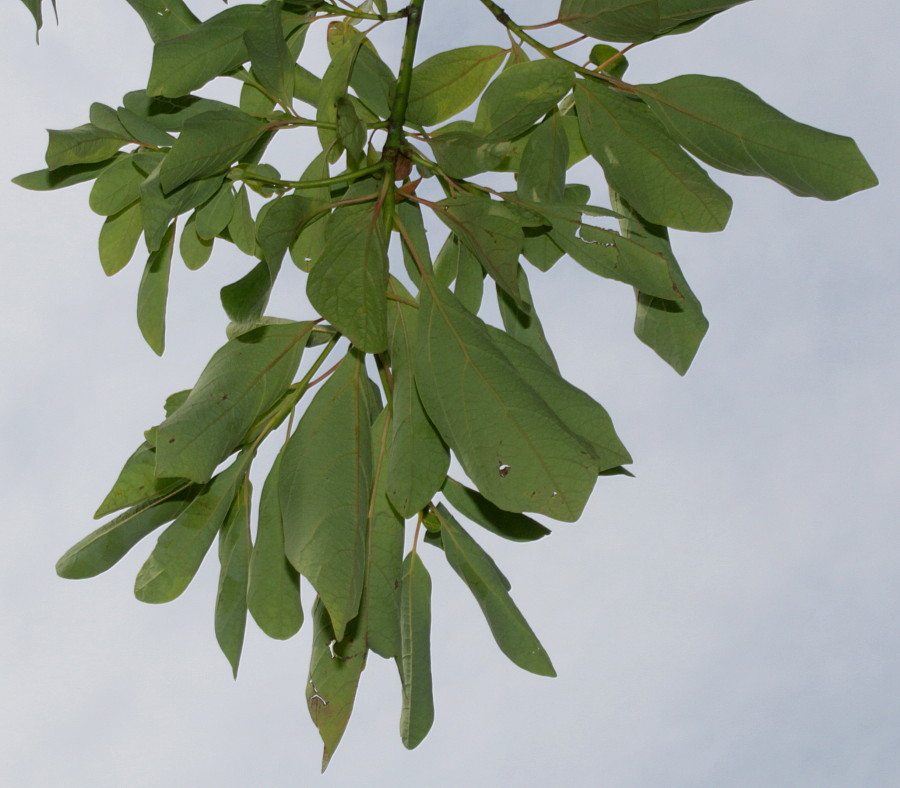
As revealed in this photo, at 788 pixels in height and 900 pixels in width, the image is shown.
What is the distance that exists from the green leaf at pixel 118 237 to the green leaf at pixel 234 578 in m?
0.33

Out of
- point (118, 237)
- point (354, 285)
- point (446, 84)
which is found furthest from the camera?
point (118, 237)

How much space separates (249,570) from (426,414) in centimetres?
27

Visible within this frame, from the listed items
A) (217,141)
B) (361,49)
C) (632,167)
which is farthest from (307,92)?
→ (632,167)

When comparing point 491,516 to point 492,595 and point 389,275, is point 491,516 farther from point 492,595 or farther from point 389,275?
point 389,275

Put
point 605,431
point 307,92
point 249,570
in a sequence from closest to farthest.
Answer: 1. point 605,431
2. point 249,570
3. point 307,92

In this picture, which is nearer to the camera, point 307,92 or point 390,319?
point 390,319

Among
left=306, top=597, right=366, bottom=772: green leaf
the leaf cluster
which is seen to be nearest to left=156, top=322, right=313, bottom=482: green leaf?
the leaf cluster

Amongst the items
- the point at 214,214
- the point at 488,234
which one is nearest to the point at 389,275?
the point at 488,234

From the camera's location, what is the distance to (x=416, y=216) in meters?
1.15

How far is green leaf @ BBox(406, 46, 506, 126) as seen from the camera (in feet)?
3.39

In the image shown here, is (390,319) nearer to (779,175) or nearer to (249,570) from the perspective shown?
(249,570)

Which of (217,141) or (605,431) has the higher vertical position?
(217,141)

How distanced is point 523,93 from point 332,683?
2.08ft

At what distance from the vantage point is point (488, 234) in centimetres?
91
